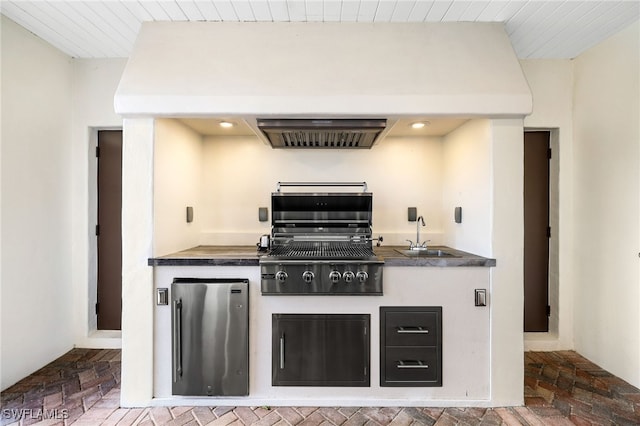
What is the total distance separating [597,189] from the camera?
279 centimetres

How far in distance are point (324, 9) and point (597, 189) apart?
2851 mm

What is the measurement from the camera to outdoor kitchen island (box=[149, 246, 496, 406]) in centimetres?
222

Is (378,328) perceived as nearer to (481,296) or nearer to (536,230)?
(481,296)

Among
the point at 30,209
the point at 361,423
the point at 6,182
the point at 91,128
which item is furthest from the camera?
the point at 91,128

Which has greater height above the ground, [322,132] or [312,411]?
[322,132]

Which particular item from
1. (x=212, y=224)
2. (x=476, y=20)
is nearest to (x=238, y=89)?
(x=212, y=224)

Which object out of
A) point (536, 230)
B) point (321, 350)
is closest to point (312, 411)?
point (321, 350)

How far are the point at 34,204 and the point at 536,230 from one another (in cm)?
473

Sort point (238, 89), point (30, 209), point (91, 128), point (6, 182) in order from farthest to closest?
point (91, 128)
point (30, 209)
point (6, 182)
point (238, 89)

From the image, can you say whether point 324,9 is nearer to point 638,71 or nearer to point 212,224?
point 212,224

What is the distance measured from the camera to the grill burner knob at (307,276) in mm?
2205

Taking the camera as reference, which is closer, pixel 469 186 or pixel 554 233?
pixel 469 186

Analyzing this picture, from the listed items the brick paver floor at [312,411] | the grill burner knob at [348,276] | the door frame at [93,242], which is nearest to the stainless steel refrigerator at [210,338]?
the brick paver floor at [312,411]

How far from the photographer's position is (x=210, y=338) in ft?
7.27
